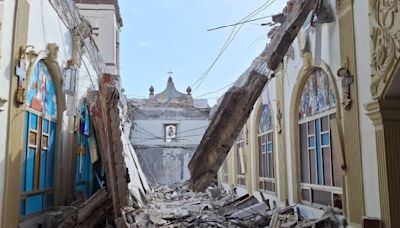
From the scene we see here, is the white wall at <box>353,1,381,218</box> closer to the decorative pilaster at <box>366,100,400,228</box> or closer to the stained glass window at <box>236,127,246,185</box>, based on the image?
the decorative pilaster at <box>366,100,400,228</box>

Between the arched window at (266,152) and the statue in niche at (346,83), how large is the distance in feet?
16.7

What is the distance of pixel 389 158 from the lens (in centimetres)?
557

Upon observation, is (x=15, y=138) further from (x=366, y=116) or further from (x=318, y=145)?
(x=318, y=145)

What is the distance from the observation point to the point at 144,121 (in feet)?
84.3

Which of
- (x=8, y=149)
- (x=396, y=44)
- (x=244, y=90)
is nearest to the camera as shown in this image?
(x=396, y=44)

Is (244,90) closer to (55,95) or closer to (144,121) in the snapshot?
(55,95)

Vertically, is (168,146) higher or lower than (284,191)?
higher

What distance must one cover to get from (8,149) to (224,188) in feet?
46.7

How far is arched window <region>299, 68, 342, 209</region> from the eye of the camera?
25.1ft

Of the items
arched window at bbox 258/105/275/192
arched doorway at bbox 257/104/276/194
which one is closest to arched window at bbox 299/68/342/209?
arched doorway at bbox 257/104/276/194

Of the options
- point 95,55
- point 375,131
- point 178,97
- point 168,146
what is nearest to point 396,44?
point 375,131

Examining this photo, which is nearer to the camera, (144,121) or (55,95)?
(55,95)

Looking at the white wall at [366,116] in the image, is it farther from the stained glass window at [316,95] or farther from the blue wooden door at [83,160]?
the blue wooden door at [83,160]

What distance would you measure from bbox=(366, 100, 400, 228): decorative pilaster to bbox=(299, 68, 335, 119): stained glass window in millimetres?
1881
